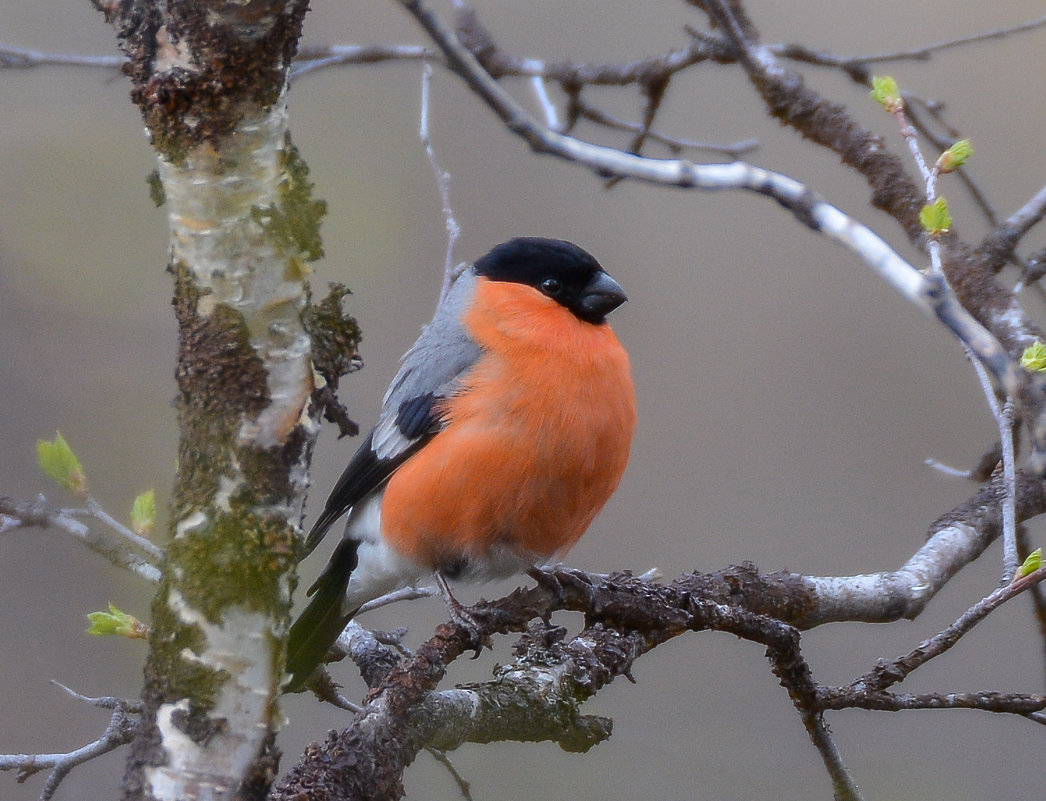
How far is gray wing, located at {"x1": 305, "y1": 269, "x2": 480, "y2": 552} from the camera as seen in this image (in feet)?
8.22

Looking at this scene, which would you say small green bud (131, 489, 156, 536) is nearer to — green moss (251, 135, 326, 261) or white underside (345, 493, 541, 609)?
white underside (345, 493, 541, 609)

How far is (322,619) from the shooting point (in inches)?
97.0

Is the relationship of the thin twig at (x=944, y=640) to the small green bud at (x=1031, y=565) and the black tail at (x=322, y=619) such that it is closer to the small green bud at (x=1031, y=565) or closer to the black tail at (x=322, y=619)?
the small green bud at (x=1031, y=565)

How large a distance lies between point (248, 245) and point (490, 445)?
3.77ft

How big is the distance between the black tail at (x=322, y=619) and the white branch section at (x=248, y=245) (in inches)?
41.1

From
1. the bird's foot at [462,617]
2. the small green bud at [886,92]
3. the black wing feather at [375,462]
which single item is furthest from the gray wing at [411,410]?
the small green bud at [886,92]

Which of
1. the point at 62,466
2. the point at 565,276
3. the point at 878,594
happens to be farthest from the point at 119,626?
the point at 878,594

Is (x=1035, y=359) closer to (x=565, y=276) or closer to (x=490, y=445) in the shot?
(x=490, y=445)

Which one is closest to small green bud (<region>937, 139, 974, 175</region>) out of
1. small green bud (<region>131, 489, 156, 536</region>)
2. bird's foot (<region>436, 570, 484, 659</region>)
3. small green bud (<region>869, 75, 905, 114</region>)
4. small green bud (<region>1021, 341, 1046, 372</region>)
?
small green bud (<region>869, 75, 905, 114</region>)

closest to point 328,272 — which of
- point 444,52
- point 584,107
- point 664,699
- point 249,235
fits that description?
point 584,107

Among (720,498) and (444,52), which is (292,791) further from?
(720,498)

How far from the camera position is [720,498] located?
383 cm

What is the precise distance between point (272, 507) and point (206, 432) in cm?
12

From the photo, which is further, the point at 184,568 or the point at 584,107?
the point at 584,107
